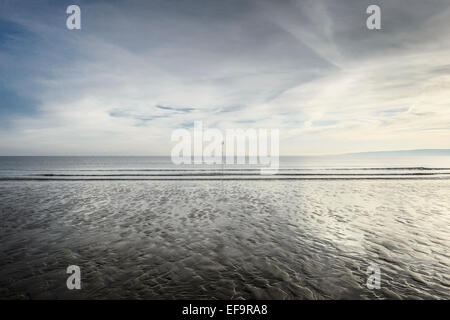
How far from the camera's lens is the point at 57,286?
5.85 metres

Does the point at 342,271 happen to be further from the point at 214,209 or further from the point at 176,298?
the point at 214,209

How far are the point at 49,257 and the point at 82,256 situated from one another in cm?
109

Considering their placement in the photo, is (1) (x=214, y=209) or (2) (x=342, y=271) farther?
(1) (x=214, y=209)

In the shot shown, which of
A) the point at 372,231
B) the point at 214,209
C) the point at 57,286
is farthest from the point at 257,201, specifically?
the point at 57,286

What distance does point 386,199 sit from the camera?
1877 cm

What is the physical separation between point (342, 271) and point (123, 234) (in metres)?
9.08

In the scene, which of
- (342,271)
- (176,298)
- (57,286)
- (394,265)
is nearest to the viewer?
(176,298)

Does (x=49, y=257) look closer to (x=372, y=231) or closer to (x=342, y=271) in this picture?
(x=342, y=271)

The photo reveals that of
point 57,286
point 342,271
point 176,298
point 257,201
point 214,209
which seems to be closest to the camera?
point 176,298
